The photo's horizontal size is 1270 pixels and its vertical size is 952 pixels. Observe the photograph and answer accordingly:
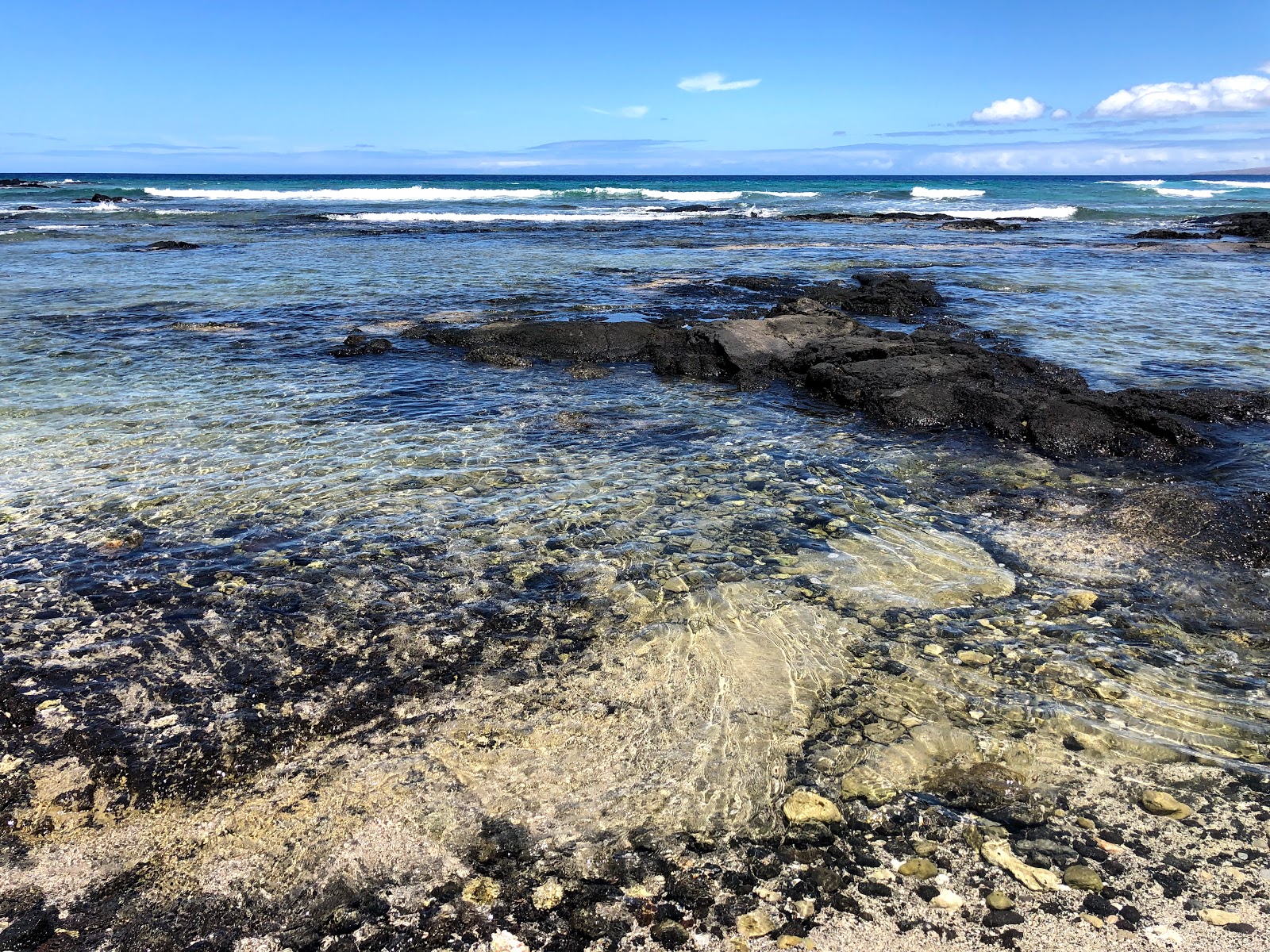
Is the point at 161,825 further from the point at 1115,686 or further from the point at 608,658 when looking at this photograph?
the point at 1115,686

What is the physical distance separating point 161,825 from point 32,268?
22565 millimetres

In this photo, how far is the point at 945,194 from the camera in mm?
73562

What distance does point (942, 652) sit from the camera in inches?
161

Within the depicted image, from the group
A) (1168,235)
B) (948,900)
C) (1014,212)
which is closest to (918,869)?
(948,900)

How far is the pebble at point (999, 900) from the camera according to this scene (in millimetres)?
2660

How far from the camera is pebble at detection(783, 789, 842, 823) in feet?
9.99

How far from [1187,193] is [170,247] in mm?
85419

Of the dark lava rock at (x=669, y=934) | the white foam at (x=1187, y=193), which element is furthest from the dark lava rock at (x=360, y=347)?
the white foam at (x=1187, y=193)

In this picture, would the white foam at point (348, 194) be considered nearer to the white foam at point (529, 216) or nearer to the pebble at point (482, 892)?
the white foam at point (529, 216)

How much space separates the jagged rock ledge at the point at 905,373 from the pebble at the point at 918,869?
204 inches

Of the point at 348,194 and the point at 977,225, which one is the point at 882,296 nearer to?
the point at 977,225

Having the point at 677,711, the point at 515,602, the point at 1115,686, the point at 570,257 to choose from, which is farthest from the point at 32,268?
the point at 1115,686

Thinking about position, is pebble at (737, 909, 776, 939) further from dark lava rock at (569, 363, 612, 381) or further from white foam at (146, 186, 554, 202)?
white foam at (146, 186, 554, 202)

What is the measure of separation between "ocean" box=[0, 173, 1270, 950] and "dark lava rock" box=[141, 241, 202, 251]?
1698 cm
